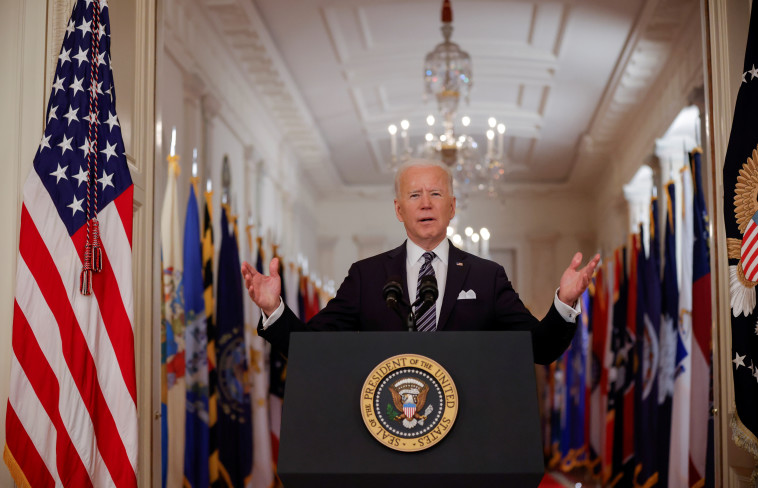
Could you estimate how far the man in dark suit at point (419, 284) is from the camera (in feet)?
9.36

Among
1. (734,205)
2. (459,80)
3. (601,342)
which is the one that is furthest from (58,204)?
(601,342)

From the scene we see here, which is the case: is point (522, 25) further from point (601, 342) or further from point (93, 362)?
point (93, 362)

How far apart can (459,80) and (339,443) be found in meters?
6.07

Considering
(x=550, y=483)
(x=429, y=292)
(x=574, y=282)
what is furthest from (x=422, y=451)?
(x=550, y=483)

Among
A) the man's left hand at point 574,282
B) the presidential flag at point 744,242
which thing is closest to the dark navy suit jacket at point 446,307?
the man's left hand at point 574,282

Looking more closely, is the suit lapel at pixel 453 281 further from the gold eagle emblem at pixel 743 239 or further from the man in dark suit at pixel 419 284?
the gold eagle emblem at pixel 743 239

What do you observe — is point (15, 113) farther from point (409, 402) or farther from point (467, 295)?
point (409, 402)

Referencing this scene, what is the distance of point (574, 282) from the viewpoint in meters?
2.65

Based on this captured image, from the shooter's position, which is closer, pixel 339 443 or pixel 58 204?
pixel 339 443

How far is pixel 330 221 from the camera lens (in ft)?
57.0

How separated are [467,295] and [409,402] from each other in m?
0.81

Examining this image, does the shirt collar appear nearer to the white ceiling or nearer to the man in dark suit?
the man in dark suit

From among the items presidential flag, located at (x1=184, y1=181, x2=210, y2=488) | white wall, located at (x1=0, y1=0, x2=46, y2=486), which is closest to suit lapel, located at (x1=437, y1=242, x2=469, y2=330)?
white wall, located at (x1=0, y1=0, x2=46, y2=486)

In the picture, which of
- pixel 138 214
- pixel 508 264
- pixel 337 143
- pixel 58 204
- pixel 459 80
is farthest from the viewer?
pixel 508 264
